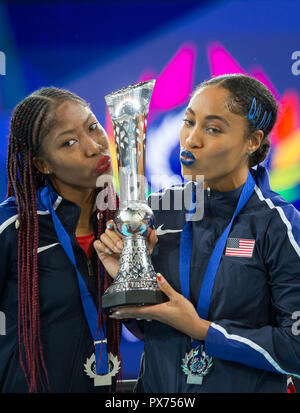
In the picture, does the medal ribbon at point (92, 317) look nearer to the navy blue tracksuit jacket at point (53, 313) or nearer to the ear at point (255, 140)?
the navy blue tracksuit jacket at point (53, 313)

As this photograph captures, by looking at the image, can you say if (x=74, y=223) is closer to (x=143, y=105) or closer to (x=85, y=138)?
(x=85, y=138)

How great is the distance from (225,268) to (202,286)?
83mm

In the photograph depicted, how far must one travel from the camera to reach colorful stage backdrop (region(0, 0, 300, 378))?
108 inches

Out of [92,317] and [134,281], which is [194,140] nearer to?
[134,281]

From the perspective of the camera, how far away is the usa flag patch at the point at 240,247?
55.9 inches

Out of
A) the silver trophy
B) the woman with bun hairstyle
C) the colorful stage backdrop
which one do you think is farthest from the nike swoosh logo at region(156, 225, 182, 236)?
the colorful stage backdrop

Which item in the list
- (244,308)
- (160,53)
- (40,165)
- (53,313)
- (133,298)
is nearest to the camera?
(133,298)

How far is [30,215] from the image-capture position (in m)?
1.53

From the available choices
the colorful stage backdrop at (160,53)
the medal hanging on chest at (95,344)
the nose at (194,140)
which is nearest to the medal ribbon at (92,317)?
the medal hanging on chest at (95,344)

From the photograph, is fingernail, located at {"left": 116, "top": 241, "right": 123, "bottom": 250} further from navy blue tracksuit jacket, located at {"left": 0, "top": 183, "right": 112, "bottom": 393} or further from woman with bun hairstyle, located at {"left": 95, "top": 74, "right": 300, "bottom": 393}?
navy blue tracksuit jacket, located at {"left": 0, "top": 183, "right": 112, "bottom": 393}

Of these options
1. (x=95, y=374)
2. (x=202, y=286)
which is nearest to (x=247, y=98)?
(x=202, y=286)

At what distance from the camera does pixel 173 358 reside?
140 centimetres

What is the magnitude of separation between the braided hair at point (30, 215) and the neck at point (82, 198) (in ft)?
0.17

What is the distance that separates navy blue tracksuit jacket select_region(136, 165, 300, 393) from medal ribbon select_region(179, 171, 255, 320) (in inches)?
0.8
